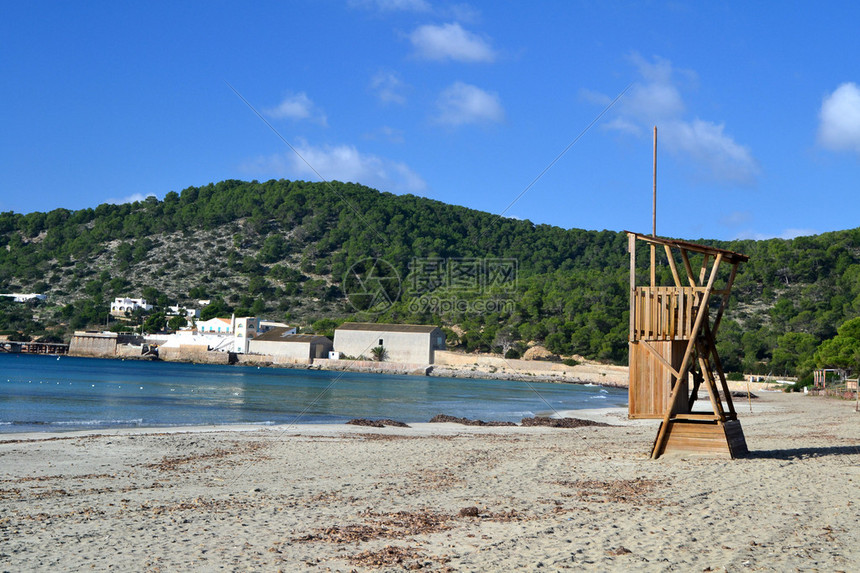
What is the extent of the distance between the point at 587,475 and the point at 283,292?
109472 mm

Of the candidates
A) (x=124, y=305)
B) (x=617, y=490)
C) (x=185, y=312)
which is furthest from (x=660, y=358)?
(x=124, y=305)

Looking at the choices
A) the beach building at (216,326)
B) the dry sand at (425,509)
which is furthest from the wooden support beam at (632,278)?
the beach building at (216,326)

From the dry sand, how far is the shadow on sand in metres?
0.06

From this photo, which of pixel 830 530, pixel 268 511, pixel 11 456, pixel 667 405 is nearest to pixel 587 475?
pixel 667 405

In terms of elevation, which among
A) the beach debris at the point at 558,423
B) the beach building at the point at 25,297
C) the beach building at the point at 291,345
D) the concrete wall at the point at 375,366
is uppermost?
the beach building at the point at 25,297

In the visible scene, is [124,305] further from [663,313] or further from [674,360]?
[663,313]

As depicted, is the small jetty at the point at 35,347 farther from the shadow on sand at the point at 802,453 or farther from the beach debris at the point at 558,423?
the shadow on sand at the point at 802,453

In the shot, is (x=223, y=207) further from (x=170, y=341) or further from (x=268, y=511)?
(x=268, y=511)

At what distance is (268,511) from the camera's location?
786 cm

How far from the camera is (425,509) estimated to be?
7992 mm

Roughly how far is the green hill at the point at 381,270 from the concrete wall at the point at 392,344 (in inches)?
131

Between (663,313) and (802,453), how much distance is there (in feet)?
13.2

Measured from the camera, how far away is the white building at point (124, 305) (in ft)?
386

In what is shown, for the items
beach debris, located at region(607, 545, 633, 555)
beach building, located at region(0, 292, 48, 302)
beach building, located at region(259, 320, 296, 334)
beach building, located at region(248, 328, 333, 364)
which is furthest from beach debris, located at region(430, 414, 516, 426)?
beach building, located at region(0, 292, 48, 302)
